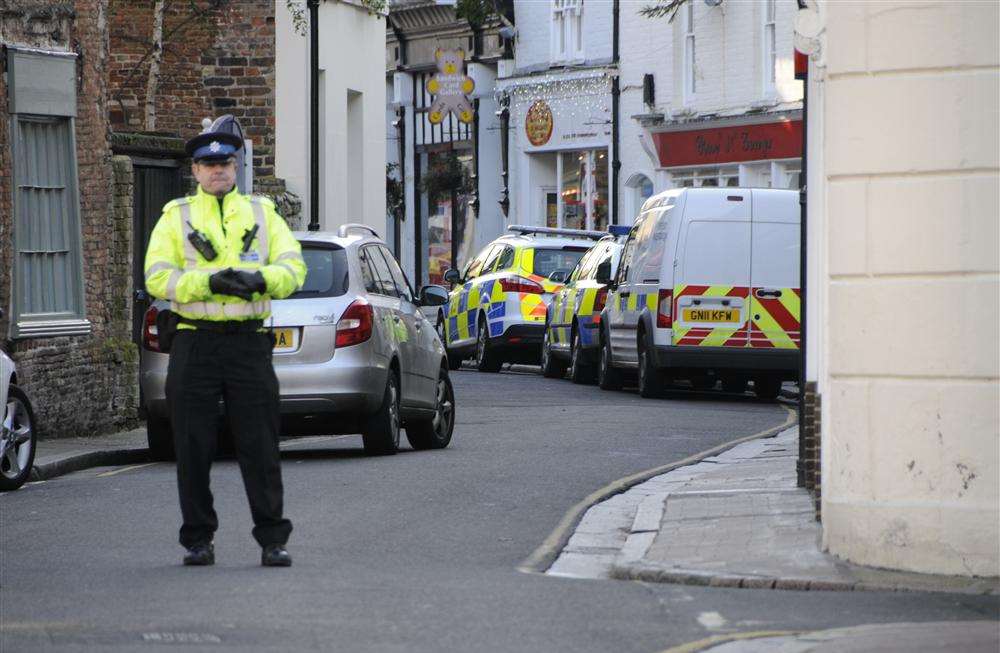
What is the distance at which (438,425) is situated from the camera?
634 inches

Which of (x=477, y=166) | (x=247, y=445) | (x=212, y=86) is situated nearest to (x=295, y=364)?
(x=247, y=445)

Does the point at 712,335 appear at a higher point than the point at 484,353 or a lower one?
higher

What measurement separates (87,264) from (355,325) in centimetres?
398

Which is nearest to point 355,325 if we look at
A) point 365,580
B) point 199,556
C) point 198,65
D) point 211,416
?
point 211,416

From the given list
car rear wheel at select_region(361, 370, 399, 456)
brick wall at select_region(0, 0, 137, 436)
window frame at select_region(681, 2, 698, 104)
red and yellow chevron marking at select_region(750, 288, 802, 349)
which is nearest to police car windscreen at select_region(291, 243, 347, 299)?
car rear wheel at select_region(361, 370, 399, 456)

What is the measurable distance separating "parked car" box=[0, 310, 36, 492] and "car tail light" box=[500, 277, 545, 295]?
1488 cm

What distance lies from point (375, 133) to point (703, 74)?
9078mm

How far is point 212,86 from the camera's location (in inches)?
1054

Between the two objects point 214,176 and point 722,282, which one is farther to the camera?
point 722,282

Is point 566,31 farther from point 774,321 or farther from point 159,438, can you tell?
point 159,438

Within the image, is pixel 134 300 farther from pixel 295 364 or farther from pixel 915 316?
pixel 915 316

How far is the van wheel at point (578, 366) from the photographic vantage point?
84.1 ft

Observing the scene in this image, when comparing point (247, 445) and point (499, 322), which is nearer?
point (247, 445)

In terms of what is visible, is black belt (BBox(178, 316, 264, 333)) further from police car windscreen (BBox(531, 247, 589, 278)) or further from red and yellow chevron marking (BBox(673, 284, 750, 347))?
police car windscreen (BBox(531, 247, 589, 278))
